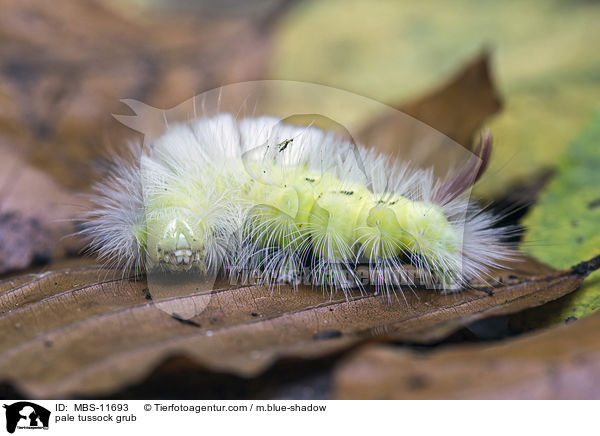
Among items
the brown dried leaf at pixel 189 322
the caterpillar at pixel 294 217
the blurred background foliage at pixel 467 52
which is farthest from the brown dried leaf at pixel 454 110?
the brown dried leaf at pixel 189 322

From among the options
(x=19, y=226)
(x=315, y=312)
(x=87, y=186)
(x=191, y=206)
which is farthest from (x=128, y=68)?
(x=315, y=312)

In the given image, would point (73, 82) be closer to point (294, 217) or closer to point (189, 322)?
point (294, 217)

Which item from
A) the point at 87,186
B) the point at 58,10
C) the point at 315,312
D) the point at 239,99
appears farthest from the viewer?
the point at 58,10
